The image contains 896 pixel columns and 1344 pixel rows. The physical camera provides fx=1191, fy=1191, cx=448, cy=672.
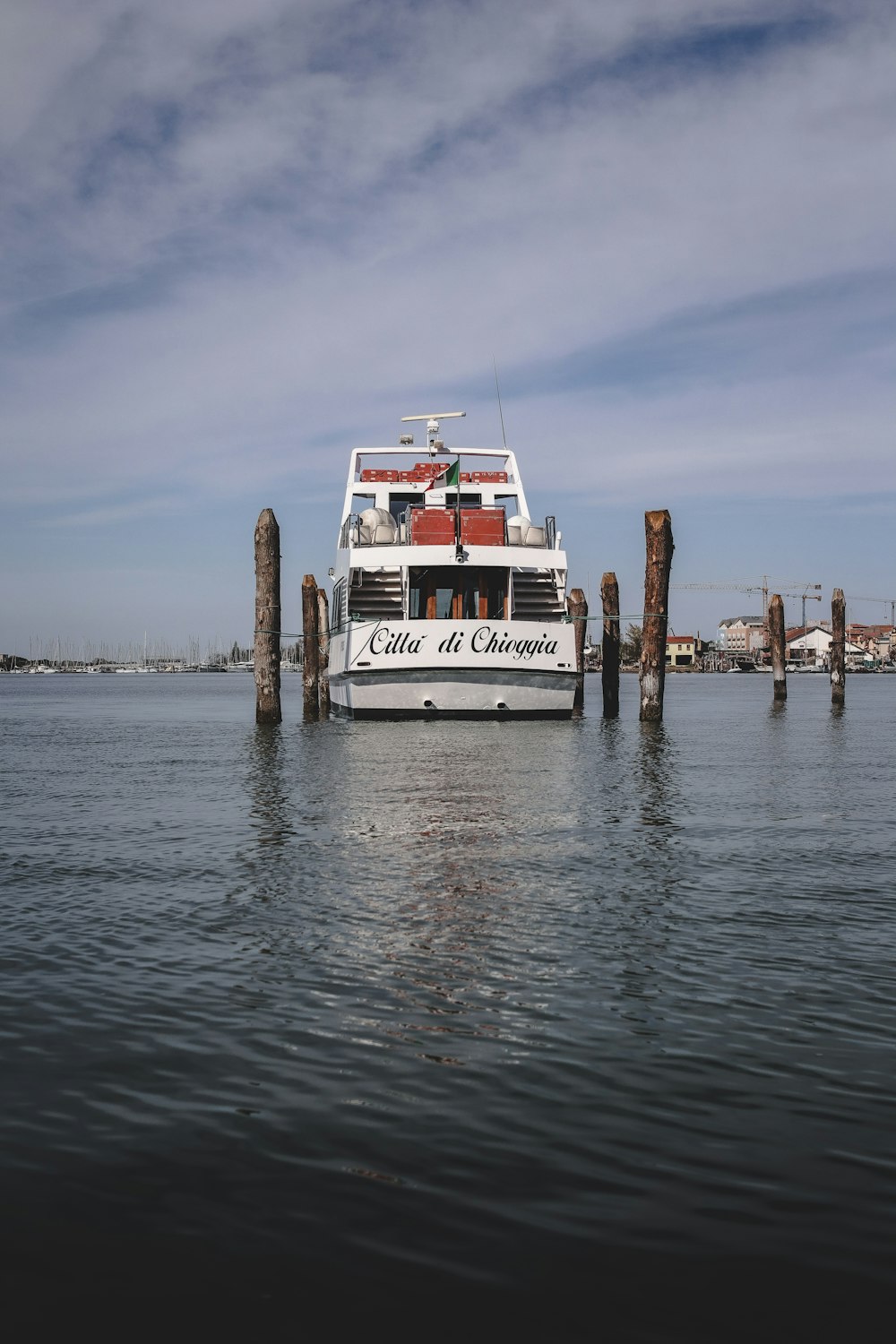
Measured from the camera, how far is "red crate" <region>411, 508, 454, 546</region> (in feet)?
92.6

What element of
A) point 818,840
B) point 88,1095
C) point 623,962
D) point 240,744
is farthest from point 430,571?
point 88,1095

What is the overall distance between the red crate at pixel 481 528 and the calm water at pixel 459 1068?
1722 cm

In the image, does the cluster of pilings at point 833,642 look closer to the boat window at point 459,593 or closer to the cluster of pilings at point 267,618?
the boat window at point 459,593

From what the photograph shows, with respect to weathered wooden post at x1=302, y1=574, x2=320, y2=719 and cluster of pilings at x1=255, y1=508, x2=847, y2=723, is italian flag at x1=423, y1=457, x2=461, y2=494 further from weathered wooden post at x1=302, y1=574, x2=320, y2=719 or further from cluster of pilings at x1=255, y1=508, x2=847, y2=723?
→ weathered wooden post at x1=302, y1=574, x2=320, y2=719

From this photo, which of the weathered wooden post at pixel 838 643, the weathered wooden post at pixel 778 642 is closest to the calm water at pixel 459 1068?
the weathered wooden post at pixel 838 643

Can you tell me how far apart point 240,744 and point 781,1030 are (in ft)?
67.8

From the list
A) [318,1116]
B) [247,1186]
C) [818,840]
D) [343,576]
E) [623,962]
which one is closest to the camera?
[247,1186]

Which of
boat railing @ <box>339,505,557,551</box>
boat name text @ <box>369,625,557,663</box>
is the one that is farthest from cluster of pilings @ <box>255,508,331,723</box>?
boat railing @ <box>339,505,557,551</box>

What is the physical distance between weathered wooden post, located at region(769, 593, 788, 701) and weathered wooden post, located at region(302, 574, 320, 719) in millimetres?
18066

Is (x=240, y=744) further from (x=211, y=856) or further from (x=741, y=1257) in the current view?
(x=741, y=1257)

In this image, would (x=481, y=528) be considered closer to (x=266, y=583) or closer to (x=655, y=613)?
(x=655, y=613)

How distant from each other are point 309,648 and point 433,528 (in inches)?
356

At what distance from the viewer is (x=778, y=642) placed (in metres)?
47.2

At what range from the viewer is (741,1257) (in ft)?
11.1
